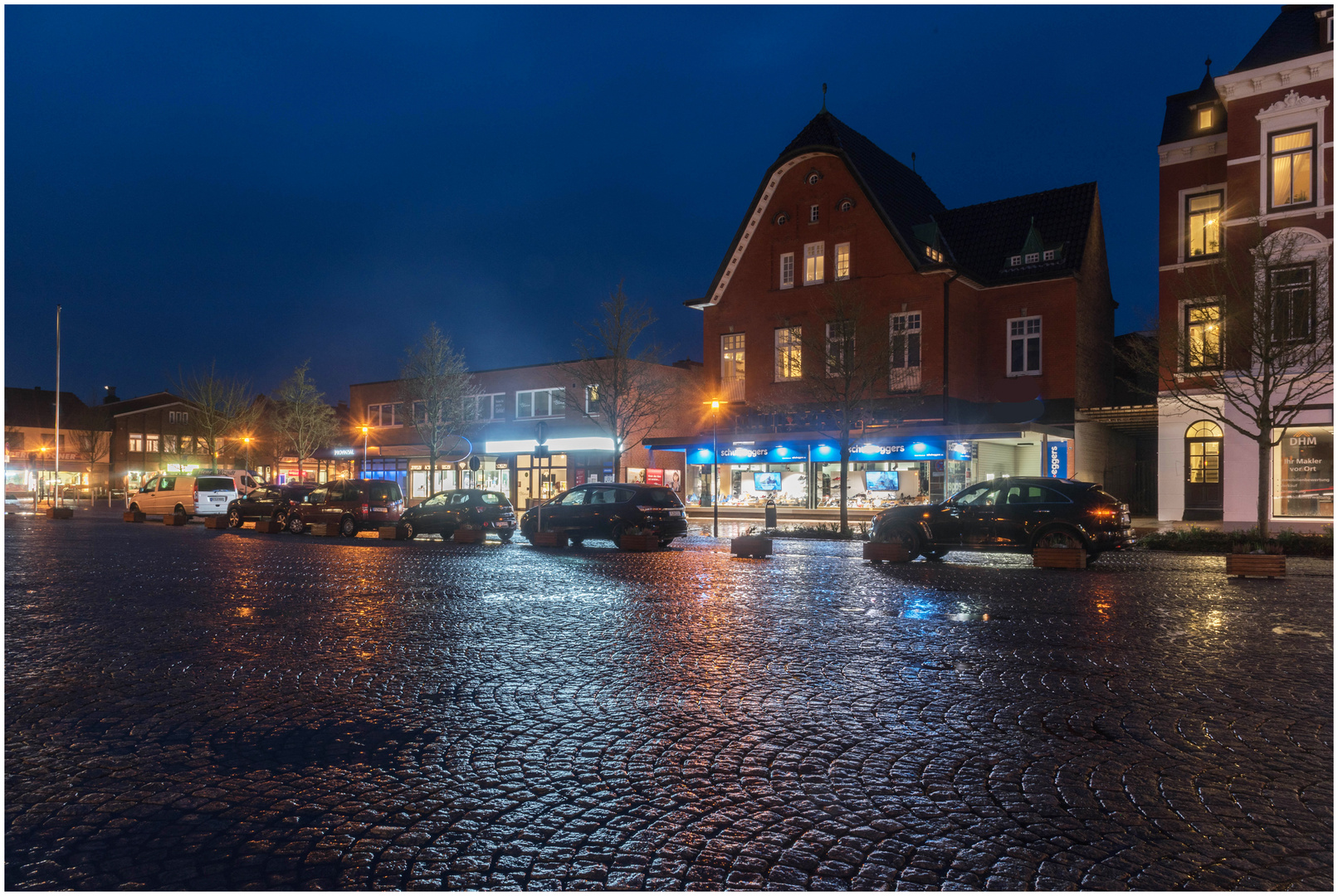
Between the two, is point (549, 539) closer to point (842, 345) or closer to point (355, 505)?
point (355, 505)

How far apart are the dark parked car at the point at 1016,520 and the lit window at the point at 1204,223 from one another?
15.1 metres

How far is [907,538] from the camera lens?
1866 centimetres

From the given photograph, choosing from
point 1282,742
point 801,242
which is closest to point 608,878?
point 1282,742

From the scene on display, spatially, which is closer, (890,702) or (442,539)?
(890,702)

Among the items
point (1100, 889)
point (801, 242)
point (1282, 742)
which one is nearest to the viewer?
point (1100, 889)

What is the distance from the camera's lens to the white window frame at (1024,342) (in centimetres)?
3659

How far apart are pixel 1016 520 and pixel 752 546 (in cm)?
527

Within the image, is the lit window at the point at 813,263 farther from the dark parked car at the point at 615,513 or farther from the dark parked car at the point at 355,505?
the dark parked car at the point at 355,505

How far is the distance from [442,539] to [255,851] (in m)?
23.0

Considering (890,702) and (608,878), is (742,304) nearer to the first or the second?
(890,702)

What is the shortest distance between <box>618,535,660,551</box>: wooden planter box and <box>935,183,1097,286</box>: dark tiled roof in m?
20.7

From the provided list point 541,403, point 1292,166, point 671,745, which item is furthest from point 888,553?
point 541,403

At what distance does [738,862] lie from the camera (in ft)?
12.9

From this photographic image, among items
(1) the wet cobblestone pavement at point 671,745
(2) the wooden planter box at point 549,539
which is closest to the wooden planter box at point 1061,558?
(1) the wet cobblestone pavement at point 671,745
